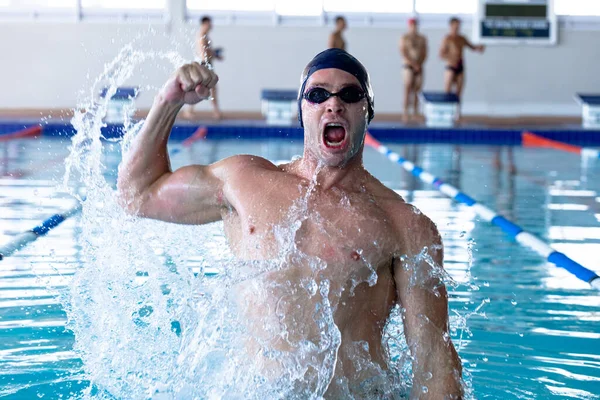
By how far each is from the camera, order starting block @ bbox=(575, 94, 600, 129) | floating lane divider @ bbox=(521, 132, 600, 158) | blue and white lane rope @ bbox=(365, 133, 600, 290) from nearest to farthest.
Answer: blue and white lane rope @ bbox=(365, 133, 600, 290) → floating lane divider @ bbox=(521, 132, 600, 158) → starting block @ bbox=(575, 94, 600, 129)

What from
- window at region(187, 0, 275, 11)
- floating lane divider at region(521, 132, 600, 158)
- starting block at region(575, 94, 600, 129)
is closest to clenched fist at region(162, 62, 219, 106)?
floating lane divider at region(521, 132, 600, 158)

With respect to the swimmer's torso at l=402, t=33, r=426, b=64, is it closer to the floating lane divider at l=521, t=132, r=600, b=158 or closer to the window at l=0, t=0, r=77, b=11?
the floating lane divider at l=521, t=132, r=600, b=158

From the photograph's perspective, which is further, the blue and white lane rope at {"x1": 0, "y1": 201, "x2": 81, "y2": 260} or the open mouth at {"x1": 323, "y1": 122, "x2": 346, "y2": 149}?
the blue and white lane rope at {"x1": 0, "y1": 201, "x2": 81, "y2": 260}

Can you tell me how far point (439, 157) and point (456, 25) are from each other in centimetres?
402

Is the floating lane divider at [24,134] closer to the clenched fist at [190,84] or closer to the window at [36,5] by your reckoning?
the window at [36,5]

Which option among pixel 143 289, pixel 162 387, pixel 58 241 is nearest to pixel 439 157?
pixel 58 241

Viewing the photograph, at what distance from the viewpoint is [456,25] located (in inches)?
539

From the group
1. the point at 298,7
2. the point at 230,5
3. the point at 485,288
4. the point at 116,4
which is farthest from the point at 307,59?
the point at 485,288

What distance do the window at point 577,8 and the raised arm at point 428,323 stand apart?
14.8 m

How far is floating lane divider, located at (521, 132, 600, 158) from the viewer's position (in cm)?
1086

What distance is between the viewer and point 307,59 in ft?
52.4

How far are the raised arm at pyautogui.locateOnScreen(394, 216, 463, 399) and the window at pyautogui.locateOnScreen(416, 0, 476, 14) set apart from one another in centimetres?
1451

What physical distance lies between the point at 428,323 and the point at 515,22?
1446 centimetres

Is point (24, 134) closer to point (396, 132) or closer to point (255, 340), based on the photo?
point (396, 132)
